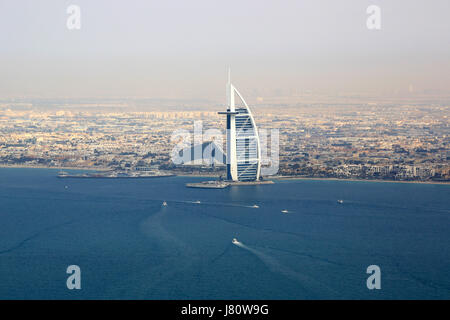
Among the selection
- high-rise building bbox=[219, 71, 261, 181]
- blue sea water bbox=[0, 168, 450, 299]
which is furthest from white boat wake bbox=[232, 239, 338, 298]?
high-rise building bbox=[219, 71, 261, 181]

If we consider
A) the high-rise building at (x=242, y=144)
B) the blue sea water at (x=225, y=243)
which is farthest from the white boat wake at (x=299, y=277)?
the high-rise building at (x=242, y=144)

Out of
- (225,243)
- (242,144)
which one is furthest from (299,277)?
(242,144)

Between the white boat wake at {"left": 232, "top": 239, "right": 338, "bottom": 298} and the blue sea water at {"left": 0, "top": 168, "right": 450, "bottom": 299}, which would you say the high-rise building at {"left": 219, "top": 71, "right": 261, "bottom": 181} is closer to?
the blue sea water at {"left": 0, "top": 168, "right": 450, "bottom": 299}

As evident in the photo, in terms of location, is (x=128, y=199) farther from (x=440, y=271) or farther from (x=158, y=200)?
(x=440, y=271)

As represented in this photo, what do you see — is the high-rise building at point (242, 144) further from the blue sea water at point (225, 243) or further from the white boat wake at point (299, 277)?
the white boat wake at point (299, 277)

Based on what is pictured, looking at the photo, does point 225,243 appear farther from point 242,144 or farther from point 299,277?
point 242,144

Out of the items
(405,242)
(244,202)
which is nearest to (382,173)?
(244,202)
